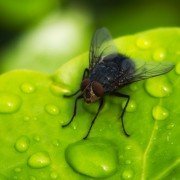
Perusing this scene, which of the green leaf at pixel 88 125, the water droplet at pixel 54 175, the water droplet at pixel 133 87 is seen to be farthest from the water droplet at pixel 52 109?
the water droplet at pixel 133 87

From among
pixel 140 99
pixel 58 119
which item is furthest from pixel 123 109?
pixel 58 119

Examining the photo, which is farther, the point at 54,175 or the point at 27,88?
the point at 27,88

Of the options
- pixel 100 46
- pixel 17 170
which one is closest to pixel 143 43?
pixel 100 46

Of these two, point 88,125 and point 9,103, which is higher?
point 9,103

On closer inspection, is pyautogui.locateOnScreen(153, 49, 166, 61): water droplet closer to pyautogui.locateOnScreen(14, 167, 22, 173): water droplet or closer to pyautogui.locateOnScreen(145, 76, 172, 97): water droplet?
pyautogui.locateOnScreen(145, 76, 172, 97): water droplet

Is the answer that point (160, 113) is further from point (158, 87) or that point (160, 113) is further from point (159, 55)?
point (159, 55)

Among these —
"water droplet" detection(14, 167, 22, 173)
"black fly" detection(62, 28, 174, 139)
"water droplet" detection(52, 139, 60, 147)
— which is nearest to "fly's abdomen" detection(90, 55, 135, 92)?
"black fly" detection(62, 28, 174, 139)

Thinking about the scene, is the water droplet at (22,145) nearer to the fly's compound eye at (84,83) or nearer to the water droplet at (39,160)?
the water droplet at (39,160)
